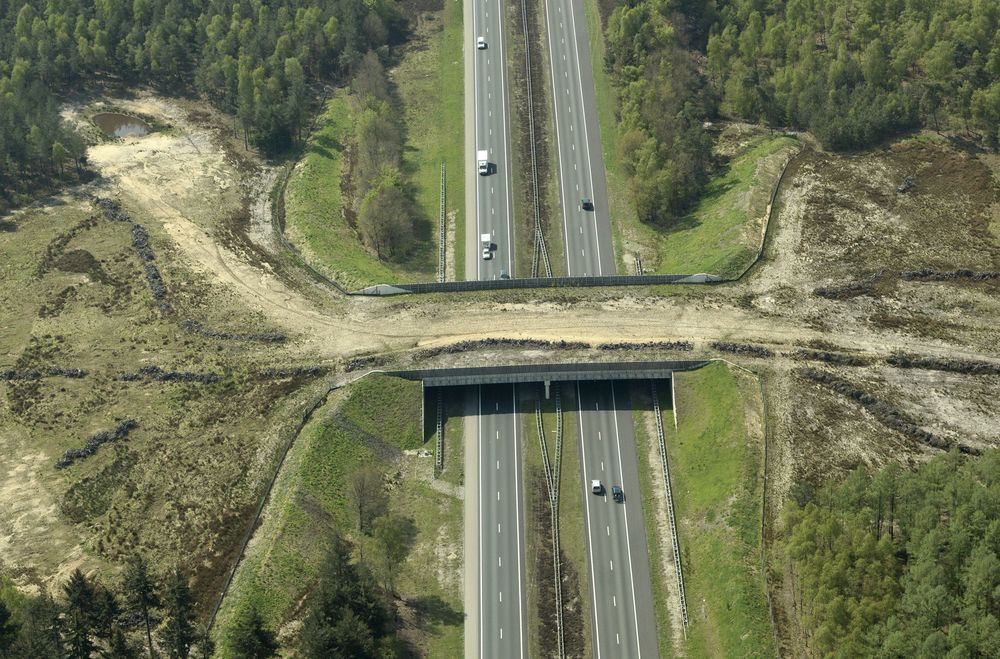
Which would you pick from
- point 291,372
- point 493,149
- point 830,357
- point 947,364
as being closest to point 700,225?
point 830,357

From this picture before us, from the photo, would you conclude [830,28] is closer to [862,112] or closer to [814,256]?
[862,112]

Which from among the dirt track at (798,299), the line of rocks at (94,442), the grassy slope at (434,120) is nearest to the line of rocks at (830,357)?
the dirt track at (798,299)

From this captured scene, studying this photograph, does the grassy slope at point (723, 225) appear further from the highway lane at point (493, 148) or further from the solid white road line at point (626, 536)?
the solid white road line at point (626, 536)

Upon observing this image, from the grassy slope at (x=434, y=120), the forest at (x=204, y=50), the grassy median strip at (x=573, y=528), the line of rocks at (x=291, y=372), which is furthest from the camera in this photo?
the forest at (x=204, y=50)

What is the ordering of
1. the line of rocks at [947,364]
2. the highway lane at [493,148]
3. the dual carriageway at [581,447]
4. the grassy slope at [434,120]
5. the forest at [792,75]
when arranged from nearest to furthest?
the dual carriageway at [581,447] < the line of rocks at [947,364] < the highway lane at [493,148] < the forest at [792,75] < the grassy slope at [434,120]

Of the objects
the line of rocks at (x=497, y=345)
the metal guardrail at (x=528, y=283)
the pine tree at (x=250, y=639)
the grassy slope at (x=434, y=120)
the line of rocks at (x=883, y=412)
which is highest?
the grassy slope at (x=434, y=120)

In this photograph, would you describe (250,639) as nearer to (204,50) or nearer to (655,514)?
(655,514)
